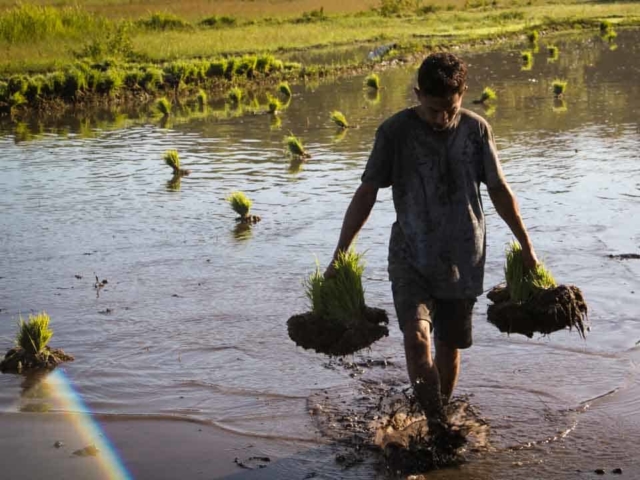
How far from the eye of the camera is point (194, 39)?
3183 cm

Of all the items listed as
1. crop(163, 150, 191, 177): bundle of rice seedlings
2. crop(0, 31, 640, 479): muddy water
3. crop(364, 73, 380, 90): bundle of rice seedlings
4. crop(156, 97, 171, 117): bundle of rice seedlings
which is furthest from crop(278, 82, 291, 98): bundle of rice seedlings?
crop(163, 150, 191, 177): bundle of rice seedlings

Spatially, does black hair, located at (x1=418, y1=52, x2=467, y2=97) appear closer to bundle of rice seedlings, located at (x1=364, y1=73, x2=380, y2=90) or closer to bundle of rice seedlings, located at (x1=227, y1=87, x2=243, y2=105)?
bundle of rice seedlings, located at (x1=227, y1=87, x2=243, y2=105)

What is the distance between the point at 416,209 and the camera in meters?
4.47

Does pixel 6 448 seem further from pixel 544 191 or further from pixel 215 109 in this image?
pixel 215 109

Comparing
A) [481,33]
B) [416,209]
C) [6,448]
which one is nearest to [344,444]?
[416,209]

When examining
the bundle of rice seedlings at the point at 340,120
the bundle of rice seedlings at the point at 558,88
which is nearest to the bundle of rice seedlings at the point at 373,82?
the bundle of rice seedlings at the point at 558,88

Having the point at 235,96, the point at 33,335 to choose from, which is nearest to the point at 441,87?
the point at 33,335

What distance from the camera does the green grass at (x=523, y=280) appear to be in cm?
489

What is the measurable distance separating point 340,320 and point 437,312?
0.55 metres

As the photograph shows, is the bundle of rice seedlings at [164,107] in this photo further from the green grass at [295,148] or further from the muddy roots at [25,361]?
the muddy roots at [25,361]

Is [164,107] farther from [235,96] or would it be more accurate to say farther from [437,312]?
[437,312]

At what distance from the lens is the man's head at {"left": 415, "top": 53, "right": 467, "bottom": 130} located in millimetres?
4266

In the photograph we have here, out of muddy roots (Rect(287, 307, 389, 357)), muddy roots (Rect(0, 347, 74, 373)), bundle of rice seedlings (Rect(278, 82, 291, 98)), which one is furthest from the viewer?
bundle of rice seedlings (Rect(278, 82, 291, 98))

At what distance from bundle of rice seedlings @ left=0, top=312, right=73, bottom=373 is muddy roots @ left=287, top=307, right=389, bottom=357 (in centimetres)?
181
